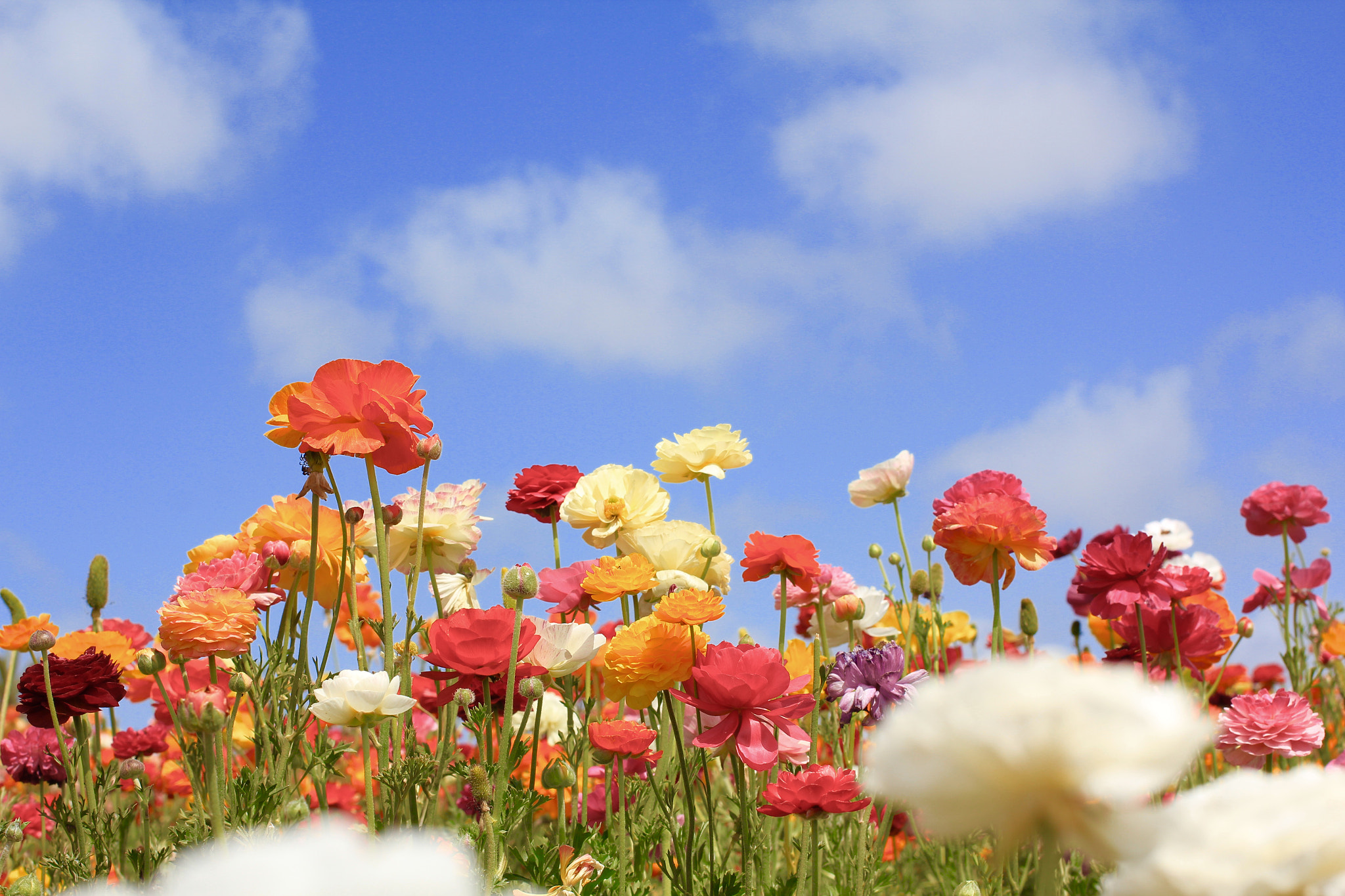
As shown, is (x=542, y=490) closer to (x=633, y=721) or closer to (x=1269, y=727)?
(x=633, y=721)

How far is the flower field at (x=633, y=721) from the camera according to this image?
63 centimetres

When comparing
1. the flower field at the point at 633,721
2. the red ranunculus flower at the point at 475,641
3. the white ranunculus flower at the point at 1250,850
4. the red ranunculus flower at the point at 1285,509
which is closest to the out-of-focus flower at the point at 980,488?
the flower field at the point at 633,721

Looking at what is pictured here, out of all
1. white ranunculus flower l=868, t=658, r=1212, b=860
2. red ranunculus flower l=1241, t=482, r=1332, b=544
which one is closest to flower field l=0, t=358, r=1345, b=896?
white ranunculus flower l=868, t=658, r=1212, b=860

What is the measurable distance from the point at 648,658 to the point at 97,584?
2224 millimetres

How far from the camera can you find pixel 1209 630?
128 inches

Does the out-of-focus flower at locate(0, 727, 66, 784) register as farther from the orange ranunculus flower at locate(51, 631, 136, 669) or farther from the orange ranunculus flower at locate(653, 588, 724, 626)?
the orange ranunculus flower at locate(653, 588, 724, 626)

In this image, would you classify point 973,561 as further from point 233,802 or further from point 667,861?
point 233,802

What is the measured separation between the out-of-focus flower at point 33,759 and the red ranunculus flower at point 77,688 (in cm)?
52

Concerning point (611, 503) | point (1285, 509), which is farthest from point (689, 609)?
point (1285, 509)

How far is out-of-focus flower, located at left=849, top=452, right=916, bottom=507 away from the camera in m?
3.33

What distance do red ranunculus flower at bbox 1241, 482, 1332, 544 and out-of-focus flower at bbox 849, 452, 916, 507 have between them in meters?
2.53

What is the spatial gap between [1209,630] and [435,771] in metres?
2.60

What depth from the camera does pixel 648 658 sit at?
2.03 meters

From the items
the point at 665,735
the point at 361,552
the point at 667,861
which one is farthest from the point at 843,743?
the point at 361,552
